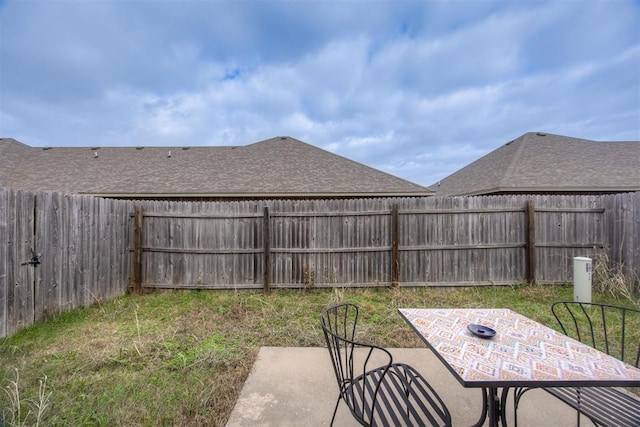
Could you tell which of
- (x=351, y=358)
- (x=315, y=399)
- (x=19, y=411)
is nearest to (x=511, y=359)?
(x=351, y=358)

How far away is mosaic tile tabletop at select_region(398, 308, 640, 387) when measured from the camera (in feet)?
3.70

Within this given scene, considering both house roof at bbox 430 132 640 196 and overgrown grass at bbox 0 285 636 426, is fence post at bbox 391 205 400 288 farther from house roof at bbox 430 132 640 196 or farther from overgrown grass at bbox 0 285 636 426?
house roof at bbox 430 132 640 196

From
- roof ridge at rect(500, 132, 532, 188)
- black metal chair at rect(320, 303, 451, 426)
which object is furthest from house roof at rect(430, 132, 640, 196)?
black metal chair at rect(320, 303, 451, 426)

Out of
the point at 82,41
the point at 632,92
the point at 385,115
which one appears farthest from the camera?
the point at 385,115

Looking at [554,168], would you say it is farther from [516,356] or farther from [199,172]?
[199,172]

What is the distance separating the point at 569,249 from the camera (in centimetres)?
520

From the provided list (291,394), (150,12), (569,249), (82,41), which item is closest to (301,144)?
(150,12)

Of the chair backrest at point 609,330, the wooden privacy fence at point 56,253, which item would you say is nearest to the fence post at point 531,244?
the chair backrest at point 609,330

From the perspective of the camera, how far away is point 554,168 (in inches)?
314

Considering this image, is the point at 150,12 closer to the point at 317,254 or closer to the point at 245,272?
the point at 245,272

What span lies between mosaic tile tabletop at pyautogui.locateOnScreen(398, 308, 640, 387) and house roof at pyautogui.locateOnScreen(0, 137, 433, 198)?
5.44 m

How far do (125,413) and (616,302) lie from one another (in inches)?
267

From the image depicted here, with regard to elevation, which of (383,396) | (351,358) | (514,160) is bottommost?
(383,396)

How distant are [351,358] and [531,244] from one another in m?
5.34
